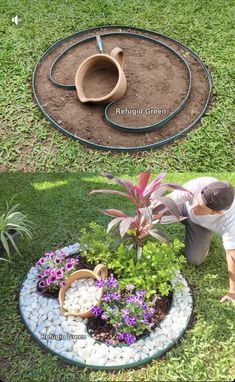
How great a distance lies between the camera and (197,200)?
10.8 ft

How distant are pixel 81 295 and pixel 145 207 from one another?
2.63ft

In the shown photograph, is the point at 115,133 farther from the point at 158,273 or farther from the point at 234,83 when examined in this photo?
the point at 158,273

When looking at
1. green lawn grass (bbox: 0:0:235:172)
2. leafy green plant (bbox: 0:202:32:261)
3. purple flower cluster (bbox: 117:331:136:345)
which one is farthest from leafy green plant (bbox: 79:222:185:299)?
green lawn grass (bbox: 0:0:235:172)

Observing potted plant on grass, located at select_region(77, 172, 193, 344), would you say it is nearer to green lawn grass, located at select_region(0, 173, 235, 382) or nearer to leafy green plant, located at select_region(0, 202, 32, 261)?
green lawn grass, located at select_region(0, 173, 235, 382)

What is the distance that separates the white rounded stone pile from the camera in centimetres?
332

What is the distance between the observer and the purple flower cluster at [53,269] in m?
3.36

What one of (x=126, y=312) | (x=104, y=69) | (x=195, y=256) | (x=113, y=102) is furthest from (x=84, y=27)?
(x=126, y=312)

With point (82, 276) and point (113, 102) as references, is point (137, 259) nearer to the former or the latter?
point (82, 276)

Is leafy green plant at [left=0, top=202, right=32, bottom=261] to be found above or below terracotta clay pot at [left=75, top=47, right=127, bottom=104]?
below

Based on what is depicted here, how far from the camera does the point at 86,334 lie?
3.22 metres

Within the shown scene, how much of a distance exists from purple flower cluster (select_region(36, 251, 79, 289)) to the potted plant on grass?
16cm

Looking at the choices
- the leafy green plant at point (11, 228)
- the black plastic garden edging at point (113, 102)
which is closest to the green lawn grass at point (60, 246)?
the leafy green plant at point (11, 228)

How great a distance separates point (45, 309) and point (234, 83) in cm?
313

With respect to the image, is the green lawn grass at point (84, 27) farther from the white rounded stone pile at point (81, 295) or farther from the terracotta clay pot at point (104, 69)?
the white rounded stone pile at point (81, 295)
